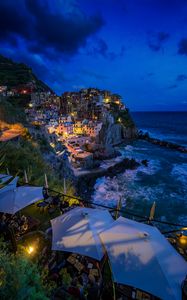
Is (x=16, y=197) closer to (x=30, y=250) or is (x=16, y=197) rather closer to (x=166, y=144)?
(x=30, y=250)

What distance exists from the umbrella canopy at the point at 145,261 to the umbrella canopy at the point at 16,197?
404 centimetres

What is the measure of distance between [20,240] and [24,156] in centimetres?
985

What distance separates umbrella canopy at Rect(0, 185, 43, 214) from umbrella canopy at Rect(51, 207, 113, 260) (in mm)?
2035

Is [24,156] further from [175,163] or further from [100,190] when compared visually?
[175,163]

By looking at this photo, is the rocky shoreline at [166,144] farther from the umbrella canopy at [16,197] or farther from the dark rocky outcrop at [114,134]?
the umbrella canopy at [16,197]

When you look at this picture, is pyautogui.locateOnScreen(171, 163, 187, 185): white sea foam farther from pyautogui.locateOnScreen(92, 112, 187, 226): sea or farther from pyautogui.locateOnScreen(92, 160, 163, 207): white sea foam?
pyautogui.locateOnScreen(92, 160, 163, 207): white sea foam

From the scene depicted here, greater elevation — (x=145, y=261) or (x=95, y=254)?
(x=145, y=261)

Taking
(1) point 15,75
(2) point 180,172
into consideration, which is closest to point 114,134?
(2) point 180,172

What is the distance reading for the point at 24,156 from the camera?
16.2 m

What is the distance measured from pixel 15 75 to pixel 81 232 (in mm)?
103023

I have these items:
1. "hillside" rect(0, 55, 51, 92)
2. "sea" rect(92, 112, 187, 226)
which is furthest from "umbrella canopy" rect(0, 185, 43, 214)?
"hillside" rect(0, 55, 51, 92)

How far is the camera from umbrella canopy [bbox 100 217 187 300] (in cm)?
420

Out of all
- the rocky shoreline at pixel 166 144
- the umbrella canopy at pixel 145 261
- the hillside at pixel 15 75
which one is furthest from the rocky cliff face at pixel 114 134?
the umbrella canopy at pixel 145 261

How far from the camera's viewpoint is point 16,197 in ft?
25.9
